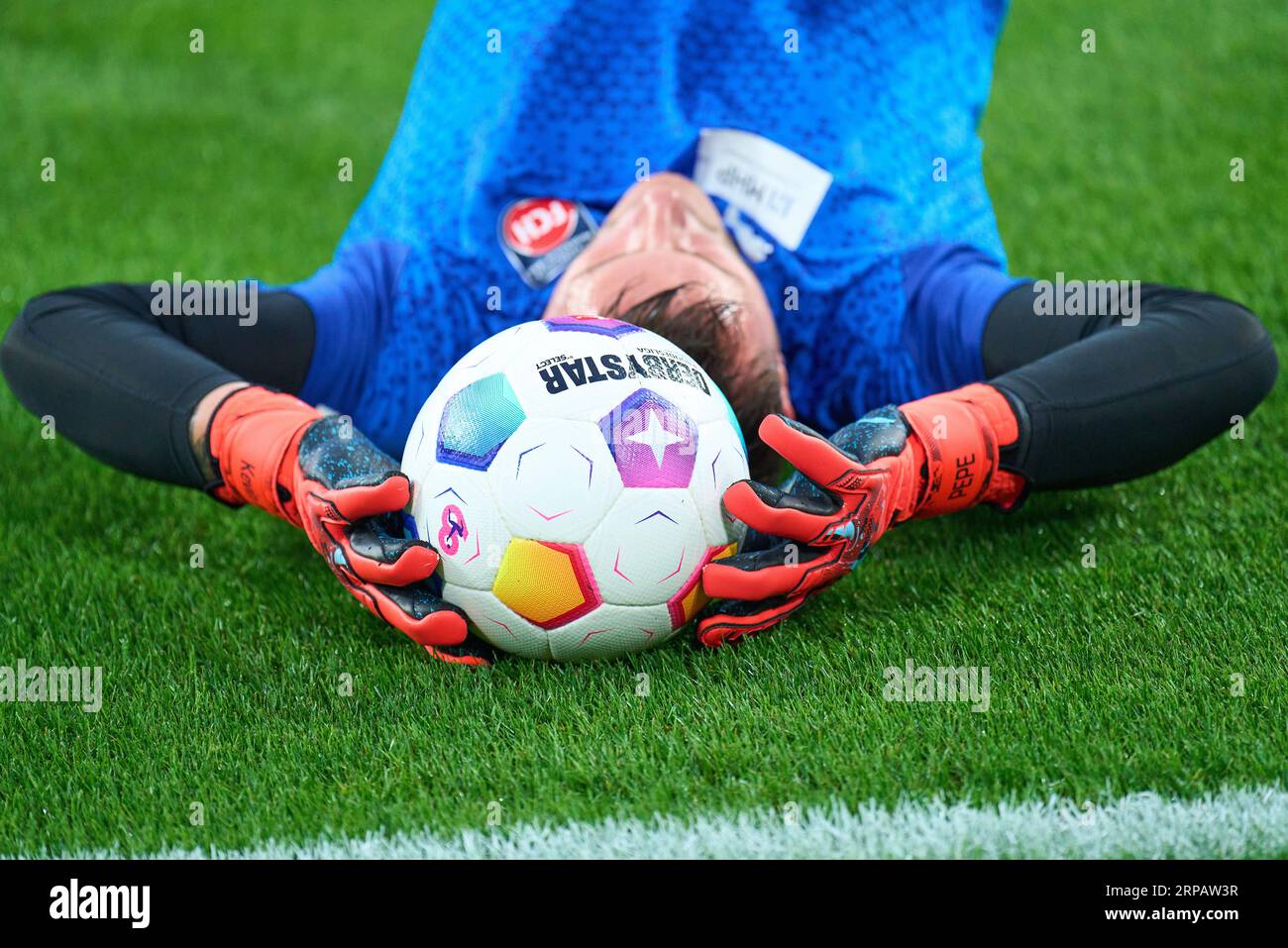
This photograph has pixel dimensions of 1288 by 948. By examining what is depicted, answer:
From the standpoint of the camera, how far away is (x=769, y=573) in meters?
2.51

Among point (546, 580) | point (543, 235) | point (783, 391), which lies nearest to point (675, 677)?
point (546, 580)

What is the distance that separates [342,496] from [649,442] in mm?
547

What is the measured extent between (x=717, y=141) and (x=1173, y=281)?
1.94 meters

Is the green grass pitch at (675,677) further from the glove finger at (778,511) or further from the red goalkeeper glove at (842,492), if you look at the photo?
the glove finger at (778,511)

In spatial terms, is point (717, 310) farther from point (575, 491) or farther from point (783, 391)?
point (575, 491)

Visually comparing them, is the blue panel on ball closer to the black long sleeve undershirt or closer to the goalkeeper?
the goalkeeper

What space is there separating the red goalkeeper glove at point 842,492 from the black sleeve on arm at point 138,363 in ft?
3.72

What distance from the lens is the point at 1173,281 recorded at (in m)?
4.68

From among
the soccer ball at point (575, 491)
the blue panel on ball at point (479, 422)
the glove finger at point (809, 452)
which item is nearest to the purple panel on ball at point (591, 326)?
the soccer ball at point (575, 491)

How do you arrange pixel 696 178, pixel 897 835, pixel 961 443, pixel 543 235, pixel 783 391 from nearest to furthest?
1. pixel 897 835
2. pixel 961 443
3. pixel 783 391
4. pixel 543 235
5. pixel 696 178

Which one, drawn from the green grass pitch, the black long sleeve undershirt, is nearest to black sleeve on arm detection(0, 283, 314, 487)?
the black long sleeve undershirt

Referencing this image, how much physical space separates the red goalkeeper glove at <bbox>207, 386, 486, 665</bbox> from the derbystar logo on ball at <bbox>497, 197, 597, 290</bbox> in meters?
0.76

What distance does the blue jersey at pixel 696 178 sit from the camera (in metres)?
3.41
